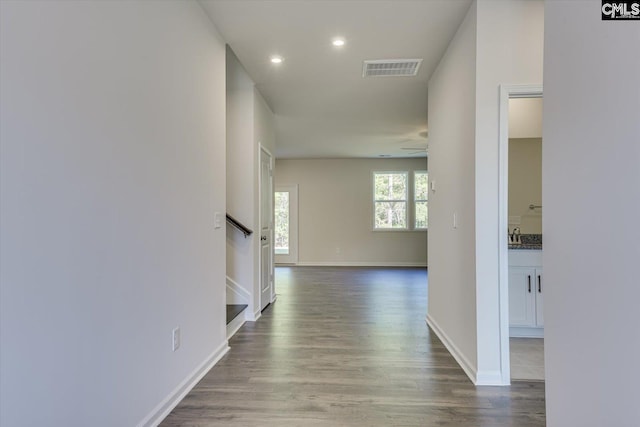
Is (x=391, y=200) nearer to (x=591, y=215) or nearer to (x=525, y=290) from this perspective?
(x=525, y=290)

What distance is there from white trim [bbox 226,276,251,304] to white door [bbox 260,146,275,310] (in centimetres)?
37

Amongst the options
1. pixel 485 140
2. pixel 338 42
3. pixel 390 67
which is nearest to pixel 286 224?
pixel 390 67

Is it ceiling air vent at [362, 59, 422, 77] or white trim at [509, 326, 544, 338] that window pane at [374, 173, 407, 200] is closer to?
ceiling air vent at [362, 59, 422, 77]

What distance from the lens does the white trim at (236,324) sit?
128 inches

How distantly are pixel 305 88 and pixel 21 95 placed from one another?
123 inches

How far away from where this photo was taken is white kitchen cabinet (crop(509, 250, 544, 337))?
3168 millimetres

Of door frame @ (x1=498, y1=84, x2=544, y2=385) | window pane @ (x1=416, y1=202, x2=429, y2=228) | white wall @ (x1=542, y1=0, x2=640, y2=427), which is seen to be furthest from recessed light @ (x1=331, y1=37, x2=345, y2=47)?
window pane @ (x1=416, y1=202, x2=429, y2=228)

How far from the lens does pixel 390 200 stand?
826 centimetres

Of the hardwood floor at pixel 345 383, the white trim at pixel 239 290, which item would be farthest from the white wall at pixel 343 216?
the white trim at pixel 239 290

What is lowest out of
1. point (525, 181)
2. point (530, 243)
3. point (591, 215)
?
point (530, 243)

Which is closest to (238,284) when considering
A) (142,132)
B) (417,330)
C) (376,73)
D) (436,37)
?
(417,330)

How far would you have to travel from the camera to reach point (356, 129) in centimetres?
563

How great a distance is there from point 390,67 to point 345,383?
287 centimetres
